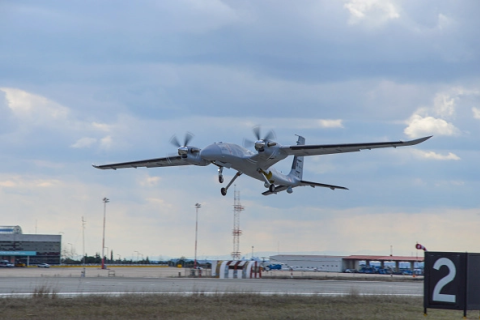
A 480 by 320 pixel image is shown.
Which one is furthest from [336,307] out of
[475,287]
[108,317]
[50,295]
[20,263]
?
[20,263]

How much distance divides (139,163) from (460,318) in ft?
102

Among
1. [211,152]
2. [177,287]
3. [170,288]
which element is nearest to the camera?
[170,288]

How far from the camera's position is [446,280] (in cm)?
1822

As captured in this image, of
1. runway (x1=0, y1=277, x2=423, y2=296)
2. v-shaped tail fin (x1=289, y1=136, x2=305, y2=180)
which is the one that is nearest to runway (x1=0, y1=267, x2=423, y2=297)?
runway (x1=0, y1=277, x2=423, y2=296)

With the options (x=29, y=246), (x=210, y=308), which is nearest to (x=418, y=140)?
(x=210, y=308)

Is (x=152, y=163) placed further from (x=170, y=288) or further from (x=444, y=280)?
(x=444, y=280)

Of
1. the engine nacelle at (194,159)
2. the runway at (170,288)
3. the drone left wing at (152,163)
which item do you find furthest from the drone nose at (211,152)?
the runway at (170,288)

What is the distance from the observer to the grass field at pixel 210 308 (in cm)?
1956

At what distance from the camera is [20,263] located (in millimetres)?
113062

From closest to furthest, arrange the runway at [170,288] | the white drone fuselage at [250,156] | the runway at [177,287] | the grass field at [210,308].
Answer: the grass field at [210,308], the runway at [170,288], the runway at [177,287], the white drone fuselage at [250,156]

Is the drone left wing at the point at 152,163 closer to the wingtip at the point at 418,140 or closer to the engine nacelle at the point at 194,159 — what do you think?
the engine nacelle at the point at 194,159

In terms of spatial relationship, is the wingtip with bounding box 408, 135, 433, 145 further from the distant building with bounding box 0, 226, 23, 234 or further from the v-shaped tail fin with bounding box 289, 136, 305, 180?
the distant building with bounding box 0, 226, 23, 234

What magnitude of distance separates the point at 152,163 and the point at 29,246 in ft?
271

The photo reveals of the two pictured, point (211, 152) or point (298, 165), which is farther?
point (298, 165)
